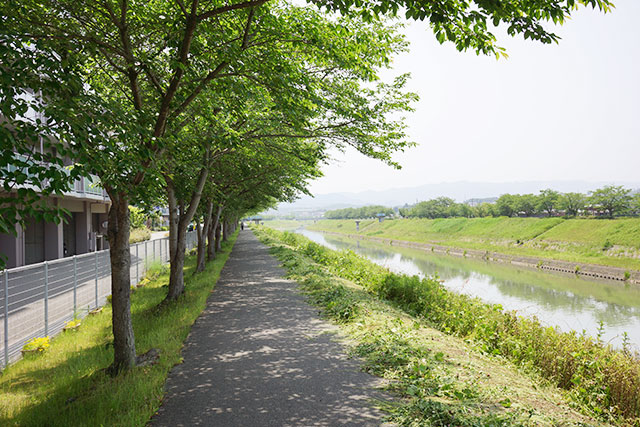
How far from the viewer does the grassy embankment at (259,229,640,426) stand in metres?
4.41

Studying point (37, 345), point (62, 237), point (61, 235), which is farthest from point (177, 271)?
point (62, 237)

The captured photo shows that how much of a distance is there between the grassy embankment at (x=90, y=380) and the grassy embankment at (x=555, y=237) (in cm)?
2998

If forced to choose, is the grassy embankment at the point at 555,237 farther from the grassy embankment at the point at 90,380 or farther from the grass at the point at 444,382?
the grassy embankment at the point at 90,380

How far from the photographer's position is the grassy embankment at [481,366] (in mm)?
4410

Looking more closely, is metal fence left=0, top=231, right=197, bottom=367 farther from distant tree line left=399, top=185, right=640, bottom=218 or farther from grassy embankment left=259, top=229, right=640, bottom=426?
distant tree line left=399, top=185, right=640, bottom=218

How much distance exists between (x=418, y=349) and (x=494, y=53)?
14.3 feet

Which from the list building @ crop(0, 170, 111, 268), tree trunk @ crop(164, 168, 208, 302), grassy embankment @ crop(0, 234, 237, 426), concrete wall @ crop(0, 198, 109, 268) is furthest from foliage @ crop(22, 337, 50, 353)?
building @ crop(0, 170, 111, 268)

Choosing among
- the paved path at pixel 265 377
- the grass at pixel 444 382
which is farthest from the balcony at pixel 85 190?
the grass at pixel 444 382

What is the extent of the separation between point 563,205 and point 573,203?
1505 millimetres

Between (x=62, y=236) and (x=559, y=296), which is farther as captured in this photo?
(x=62, y=236)

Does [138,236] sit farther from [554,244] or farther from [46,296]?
[554,244]

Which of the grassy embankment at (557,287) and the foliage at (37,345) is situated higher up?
the foliage at (37,345)

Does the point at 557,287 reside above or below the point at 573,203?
below

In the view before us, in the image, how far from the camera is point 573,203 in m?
63.4
